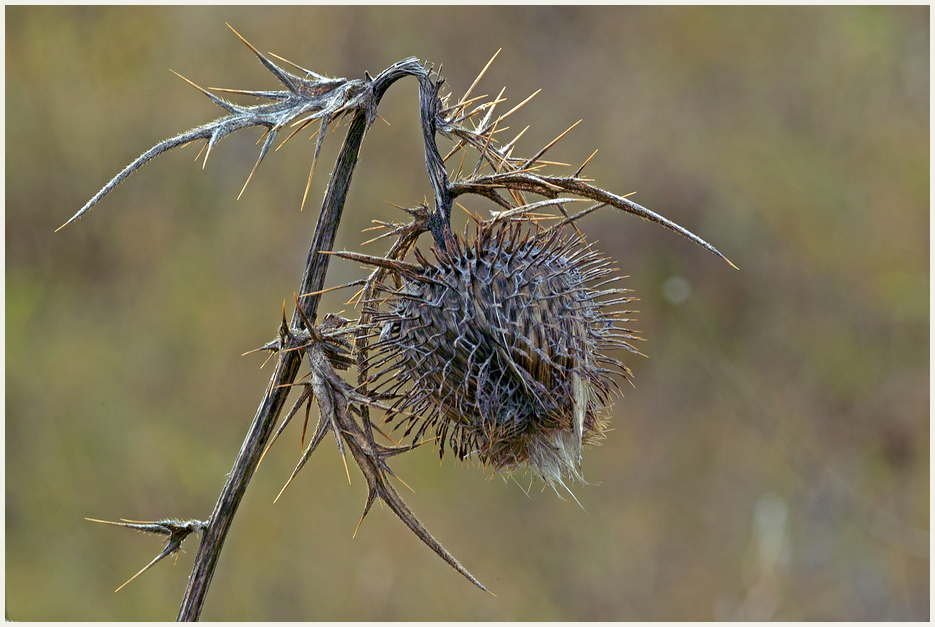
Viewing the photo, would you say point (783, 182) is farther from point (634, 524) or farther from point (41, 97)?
point (41, 97)

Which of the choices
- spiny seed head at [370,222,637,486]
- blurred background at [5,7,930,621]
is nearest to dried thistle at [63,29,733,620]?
spiny seed head at [370,222,637,486]

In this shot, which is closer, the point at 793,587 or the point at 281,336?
the point at 281,336

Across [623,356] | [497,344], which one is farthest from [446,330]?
[623,356]

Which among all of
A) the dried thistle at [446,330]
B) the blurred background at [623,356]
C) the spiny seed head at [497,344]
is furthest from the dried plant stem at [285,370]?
the blurred background at [623,356]

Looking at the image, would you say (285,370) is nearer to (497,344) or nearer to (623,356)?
(497,344)

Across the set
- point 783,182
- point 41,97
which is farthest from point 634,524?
point 41,97

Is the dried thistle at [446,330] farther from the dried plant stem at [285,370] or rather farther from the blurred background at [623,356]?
the blurred background at [623,356]

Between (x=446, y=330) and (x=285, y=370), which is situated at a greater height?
(x=446, y=330)
